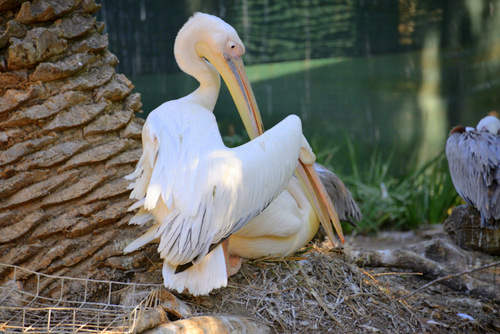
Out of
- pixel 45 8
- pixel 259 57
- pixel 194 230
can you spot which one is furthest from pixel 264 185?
pixel 259 57

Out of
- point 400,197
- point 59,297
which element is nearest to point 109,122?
point 59,297

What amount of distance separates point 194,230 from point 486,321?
78.9 inches

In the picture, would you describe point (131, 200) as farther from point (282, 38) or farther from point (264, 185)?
point (282, 38)

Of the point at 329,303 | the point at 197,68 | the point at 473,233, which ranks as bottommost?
the point at 473,233

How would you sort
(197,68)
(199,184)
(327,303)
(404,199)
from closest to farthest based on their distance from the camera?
(199,184), (327,303), (197,68), (404,199)

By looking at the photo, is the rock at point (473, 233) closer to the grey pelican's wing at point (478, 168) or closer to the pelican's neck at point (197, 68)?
the grey pelican's wing at point (478, 168)

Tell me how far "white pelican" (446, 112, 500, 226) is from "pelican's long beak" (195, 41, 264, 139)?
2.23 m

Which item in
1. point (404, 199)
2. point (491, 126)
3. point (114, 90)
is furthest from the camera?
point (404, 199)

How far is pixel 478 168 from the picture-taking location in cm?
432

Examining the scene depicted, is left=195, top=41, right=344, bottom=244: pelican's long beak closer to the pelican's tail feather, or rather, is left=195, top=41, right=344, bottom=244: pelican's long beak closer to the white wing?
the white wing

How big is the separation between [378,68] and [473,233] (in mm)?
3837

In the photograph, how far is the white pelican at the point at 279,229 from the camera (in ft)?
9.00

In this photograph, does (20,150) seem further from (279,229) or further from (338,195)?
(338,195)

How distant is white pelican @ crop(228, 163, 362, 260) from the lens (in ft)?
9.00
